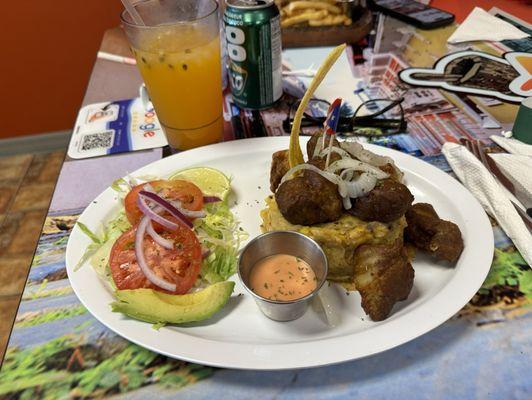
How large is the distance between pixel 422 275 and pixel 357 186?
1.34 ft

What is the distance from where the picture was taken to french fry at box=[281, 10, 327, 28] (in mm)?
3080

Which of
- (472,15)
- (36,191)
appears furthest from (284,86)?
(36,191)

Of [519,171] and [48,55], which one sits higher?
[519,171]

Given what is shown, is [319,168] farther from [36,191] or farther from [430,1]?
[36,191]

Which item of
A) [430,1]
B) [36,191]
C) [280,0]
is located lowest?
[36,191]

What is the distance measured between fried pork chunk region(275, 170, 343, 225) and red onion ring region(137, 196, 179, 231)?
1.30 feet

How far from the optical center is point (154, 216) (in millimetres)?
1571

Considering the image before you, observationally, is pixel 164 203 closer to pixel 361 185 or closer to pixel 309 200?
pixel 309 200

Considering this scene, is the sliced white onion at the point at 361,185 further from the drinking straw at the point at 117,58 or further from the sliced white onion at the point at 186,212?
the drinking straw at the point at 117,58

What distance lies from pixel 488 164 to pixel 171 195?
1403 mm

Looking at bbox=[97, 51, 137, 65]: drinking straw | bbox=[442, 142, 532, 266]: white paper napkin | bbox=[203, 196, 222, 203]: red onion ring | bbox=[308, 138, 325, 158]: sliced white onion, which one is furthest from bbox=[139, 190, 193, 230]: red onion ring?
bbox=[97, 51, 137, 65]: drinking straw

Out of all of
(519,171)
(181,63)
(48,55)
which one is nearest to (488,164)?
(519,171)

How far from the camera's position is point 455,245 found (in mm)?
1511

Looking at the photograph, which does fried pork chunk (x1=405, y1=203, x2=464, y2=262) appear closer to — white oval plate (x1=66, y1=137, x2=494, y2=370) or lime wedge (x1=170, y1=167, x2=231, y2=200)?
white oval plate (x1=66, y1=137, x2=494, y2=370)
